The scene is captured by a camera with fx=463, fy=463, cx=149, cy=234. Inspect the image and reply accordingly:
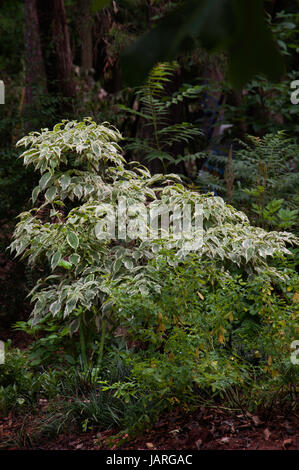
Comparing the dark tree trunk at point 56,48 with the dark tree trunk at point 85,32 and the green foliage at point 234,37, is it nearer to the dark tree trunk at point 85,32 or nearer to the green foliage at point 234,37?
the dark tree trunk at point 85,32

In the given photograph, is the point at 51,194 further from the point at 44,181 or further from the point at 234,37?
the point at 234,37

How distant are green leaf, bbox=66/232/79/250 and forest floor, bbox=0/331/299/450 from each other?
3.52 feet

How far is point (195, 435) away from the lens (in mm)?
2221

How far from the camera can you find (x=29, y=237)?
3238 mm

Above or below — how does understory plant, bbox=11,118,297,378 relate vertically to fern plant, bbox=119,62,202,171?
below

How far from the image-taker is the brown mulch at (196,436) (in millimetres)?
2145

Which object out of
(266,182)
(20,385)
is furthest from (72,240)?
(266,182)

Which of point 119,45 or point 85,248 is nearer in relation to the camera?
point 85,248

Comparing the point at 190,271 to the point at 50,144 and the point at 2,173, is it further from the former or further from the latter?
the point at 2,173

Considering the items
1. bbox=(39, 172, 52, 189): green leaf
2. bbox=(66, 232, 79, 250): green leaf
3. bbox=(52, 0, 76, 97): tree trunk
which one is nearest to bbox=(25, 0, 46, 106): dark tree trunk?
bbox=(52, 0, 76, 97): tree trunk

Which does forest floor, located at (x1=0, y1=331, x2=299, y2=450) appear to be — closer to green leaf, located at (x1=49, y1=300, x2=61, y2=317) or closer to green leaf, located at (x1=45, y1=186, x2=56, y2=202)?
green leaf, located at (x1=49, y1=300, x2=61, y2=317)

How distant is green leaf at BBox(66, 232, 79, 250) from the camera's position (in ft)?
9.65
